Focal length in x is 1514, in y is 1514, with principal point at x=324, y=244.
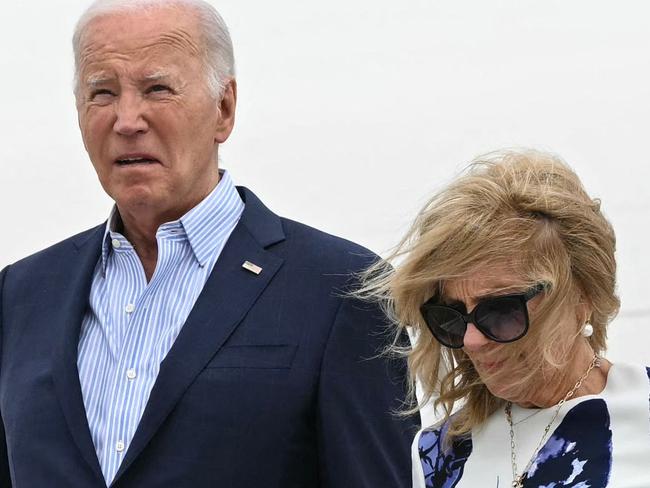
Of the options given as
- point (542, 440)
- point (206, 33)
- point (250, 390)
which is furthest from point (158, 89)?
point (542, 440)

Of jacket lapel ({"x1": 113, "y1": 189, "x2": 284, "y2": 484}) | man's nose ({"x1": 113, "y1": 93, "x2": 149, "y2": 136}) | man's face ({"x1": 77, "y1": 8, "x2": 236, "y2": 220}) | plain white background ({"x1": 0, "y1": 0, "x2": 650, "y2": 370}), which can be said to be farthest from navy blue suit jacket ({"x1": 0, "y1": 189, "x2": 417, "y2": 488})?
plain white background ({"x1": 0, "y1": 0, "x2": 650, "y2": 370})

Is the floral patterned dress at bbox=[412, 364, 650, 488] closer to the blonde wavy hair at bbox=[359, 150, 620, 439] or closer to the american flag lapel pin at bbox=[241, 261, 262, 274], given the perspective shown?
the blonde wavy hair at bbox=[359, 150, 620, 439]

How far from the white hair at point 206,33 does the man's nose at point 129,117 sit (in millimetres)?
129

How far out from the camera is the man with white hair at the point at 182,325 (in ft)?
7.53

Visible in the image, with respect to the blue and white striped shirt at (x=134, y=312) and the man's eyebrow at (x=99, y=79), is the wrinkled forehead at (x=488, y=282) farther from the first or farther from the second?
the man's eyebrow at (x=99, y=79)

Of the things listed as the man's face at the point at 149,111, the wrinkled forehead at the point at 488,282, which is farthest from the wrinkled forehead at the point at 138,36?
the wrinkled forehead at the point at 488,282

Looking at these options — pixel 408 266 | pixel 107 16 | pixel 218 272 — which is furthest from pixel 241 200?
pixel 408 266

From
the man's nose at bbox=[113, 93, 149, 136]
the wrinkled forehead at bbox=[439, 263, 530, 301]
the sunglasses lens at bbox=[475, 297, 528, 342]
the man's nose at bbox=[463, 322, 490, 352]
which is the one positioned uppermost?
the man's nose at bbox=[113, 93, 149, 136]

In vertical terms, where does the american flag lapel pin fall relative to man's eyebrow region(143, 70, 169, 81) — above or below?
below

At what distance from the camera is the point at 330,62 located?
352cm

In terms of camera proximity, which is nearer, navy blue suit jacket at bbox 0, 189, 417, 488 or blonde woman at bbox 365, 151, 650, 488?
blonde woman at bbox 365, 151, 650, 488

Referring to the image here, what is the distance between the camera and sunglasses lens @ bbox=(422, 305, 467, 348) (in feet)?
6.51

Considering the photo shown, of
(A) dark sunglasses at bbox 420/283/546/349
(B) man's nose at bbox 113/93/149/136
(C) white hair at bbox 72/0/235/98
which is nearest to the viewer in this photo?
(A) dark sunglasses at bbox 420/283/546/349

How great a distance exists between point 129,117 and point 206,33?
0.23 m
